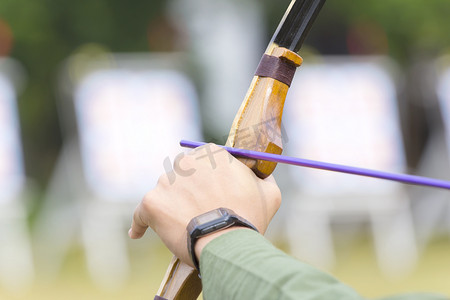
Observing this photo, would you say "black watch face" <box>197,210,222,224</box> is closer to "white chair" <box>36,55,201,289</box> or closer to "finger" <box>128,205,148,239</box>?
"finger" <box>128,205,148,239</box>

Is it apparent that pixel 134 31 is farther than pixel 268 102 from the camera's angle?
Yes

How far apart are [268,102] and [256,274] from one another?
0.33m

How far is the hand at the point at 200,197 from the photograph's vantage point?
0.71 metres

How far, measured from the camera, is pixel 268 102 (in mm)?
860

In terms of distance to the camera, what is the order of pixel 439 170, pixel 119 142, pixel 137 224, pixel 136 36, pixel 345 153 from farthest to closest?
pixel 136 36
pixel 439 170
pixel 345 153
pixel 119 142
pixel 137 224

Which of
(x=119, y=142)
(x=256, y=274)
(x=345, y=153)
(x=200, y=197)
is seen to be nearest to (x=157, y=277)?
(x=119, y=142)

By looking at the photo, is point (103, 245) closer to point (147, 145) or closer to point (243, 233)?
point (147, 145)

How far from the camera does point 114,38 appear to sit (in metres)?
5.09

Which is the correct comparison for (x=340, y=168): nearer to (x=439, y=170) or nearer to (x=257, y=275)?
(x=257, y=275)

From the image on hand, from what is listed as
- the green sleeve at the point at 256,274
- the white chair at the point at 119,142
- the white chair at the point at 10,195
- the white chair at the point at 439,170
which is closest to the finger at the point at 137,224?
the green sleeve at the point at 256,274

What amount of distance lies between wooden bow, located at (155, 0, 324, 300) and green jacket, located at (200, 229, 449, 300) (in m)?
0.17

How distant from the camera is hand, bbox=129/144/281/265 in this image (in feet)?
2.31

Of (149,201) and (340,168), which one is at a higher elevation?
(340,168)

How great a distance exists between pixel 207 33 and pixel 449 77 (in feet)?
5.14
